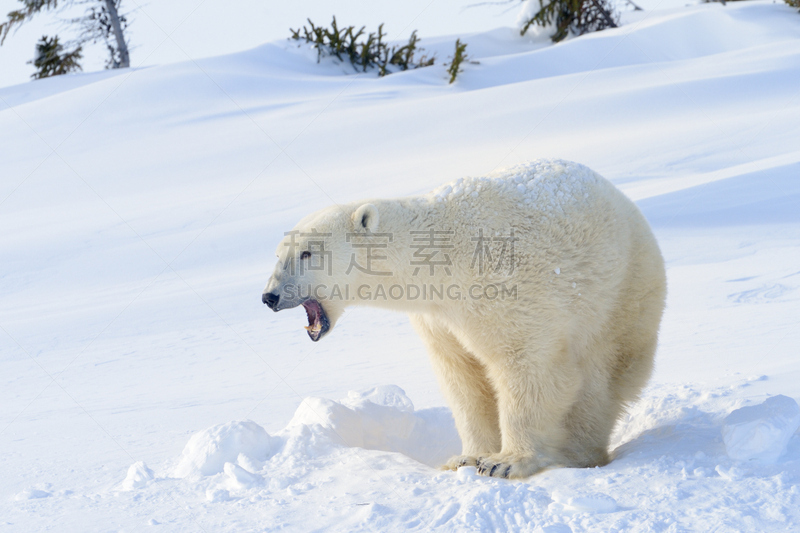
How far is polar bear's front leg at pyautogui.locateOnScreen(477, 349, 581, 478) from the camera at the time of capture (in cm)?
334

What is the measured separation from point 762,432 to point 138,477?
2714mm

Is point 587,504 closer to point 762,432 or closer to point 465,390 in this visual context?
point 762,432

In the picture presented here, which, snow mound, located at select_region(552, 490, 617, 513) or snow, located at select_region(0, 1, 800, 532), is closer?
snow mound, located at select_region(552, 490, 617, 513)

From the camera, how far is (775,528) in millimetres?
2420

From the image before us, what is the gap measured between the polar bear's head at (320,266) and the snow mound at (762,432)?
1.81 m

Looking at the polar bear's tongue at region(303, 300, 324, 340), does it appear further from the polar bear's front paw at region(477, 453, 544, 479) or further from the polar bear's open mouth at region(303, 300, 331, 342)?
the polar bear's front paw at region(477, 453, 544, 479)

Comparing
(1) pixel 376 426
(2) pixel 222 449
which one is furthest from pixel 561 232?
(2) pixel 222 449

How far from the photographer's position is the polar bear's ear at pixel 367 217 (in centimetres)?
331

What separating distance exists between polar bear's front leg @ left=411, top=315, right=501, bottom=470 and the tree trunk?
874 inches

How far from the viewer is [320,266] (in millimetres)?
3324

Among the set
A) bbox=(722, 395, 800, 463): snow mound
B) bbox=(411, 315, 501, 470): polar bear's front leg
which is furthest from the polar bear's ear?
bbox=(722, 395, 800, 463): snow mound

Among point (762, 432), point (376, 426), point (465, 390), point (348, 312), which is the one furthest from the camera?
point (348, 312)

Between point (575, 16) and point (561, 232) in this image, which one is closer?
point (561, 232)

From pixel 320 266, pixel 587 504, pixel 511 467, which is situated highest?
pixel 320 266
